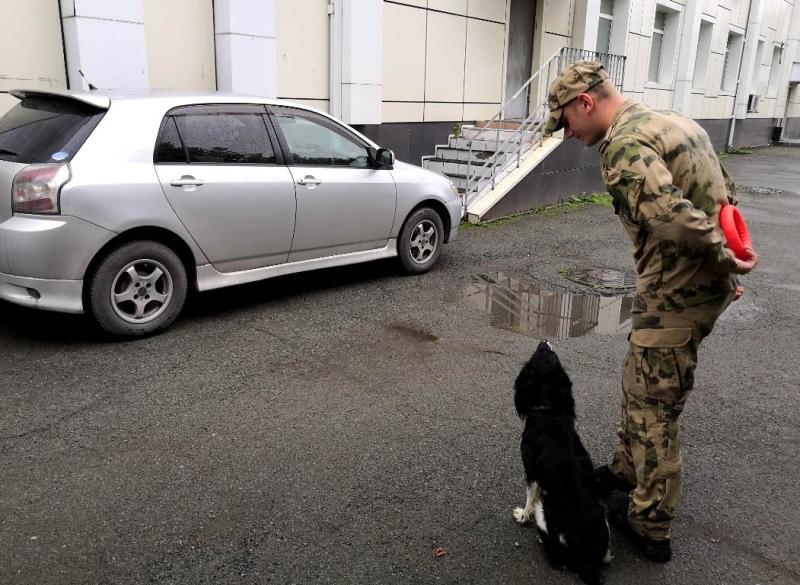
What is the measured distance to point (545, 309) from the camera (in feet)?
20.5

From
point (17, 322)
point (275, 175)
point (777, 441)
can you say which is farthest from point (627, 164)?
point (17, 322)

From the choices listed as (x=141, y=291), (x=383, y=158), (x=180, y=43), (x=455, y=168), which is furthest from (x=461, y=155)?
(x=141, y=291)

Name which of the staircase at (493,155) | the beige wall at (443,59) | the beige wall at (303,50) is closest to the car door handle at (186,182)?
the beige wall at (303,50)

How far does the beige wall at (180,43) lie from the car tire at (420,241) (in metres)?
3.65

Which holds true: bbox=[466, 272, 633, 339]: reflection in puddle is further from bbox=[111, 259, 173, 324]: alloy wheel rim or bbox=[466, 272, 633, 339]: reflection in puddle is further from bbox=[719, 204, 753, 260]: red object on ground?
bbox=[719, 204, 753, 260]: red object on ground

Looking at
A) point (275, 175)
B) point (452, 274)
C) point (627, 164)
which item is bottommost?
point (452, 274)

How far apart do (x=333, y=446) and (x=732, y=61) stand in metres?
25.6

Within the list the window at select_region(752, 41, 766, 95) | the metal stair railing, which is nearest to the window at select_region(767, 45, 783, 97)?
the window at select_region(752, 41, 766, 95)

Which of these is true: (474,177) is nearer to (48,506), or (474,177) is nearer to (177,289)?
(177,289)

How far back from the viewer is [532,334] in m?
5.51

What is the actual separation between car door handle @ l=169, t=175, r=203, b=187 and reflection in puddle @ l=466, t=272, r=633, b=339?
2659 millimetres

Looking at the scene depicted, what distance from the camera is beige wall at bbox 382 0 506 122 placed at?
1073 cm

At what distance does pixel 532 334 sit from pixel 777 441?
2044 millimetres

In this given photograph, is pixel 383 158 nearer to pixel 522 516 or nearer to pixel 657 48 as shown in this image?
pixel 522 516
